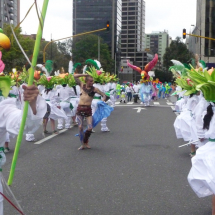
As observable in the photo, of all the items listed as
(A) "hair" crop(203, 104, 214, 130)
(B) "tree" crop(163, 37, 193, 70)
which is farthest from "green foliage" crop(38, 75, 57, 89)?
(B) "tree" crop(163, 37, 193, 70)

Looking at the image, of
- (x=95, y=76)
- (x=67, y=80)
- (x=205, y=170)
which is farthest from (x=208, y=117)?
(x=67, y=80)

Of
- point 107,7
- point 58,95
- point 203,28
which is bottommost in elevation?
point 58,95

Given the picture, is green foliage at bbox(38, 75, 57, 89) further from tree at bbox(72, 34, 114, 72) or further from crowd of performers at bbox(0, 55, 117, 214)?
tree at bbox(72, 34, 114, 72)

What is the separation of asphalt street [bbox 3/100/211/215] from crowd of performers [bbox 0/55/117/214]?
27.7 inches

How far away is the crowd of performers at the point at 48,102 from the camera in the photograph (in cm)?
368

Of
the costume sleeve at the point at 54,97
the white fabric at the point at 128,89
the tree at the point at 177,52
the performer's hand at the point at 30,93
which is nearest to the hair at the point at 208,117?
the performer's hand at the point at 30,93

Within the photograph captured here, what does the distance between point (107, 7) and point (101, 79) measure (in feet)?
327

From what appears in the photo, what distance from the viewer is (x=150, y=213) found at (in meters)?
5.24

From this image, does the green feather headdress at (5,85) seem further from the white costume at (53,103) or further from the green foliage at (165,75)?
the green foliage at (165,75)

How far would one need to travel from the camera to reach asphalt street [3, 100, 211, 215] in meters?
5.46

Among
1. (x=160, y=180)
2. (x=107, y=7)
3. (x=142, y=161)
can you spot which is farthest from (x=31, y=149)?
(x=107, y=7)

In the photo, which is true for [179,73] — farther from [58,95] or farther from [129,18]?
[129,18]

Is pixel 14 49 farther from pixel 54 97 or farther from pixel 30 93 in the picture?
pixel 54 97

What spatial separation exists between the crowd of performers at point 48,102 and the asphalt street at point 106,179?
27.7 inches
